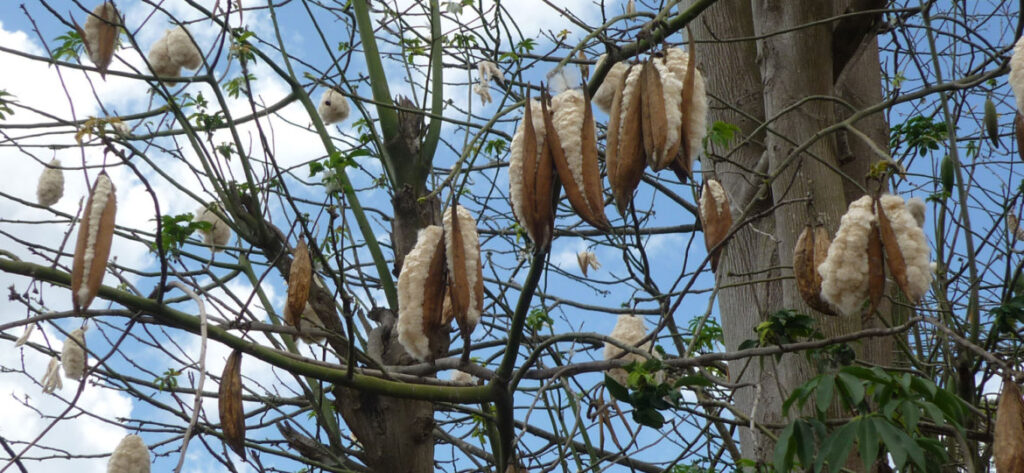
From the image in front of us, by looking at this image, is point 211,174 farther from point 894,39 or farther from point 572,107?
point 894,39

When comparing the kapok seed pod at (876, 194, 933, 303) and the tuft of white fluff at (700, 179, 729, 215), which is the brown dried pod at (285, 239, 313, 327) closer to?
the tuft of white fluff at (700, 179, 729, 215)

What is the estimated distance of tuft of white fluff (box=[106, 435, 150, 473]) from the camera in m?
2.79

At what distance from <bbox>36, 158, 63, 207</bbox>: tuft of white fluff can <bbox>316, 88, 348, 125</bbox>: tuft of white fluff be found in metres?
1.18

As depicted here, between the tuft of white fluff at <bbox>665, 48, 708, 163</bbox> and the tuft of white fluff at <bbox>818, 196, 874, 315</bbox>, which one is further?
the tuft of white fluff at <bbox>818, 196, 874, 315</bbox>

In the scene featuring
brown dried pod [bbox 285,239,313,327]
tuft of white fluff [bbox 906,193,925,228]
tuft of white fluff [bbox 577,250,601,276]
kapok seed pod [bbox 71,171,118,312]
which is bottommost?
kapok seed pod [bbox 71,171,118,312]

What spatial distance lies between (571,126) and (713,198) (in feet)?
2.77

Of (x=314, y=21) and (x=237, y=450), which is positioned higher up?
(x=314, y=21)

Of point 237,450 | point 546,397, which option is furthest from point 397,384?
point 546,397

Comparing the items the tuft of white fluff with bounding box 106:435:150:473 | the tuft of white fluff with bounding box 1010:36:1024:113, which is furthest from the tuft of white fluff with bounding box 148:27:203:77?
the tuft of white fluff with bounding box 1010:36:1024:113

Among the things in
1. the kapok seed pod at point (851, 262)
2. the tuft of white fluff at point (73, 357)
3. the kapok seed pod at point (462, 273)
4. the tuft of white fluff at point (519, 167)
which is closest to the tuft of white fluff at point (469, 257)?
the kapok seed pod at point (462, 273)

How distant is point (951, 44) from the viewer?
170 inches

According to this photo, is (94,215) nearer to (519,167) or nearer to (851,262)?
(519,167)

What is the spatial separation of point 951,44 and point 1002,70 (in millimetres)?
1990

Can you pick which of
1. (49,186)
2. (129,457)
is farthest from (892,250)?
(49,186)
